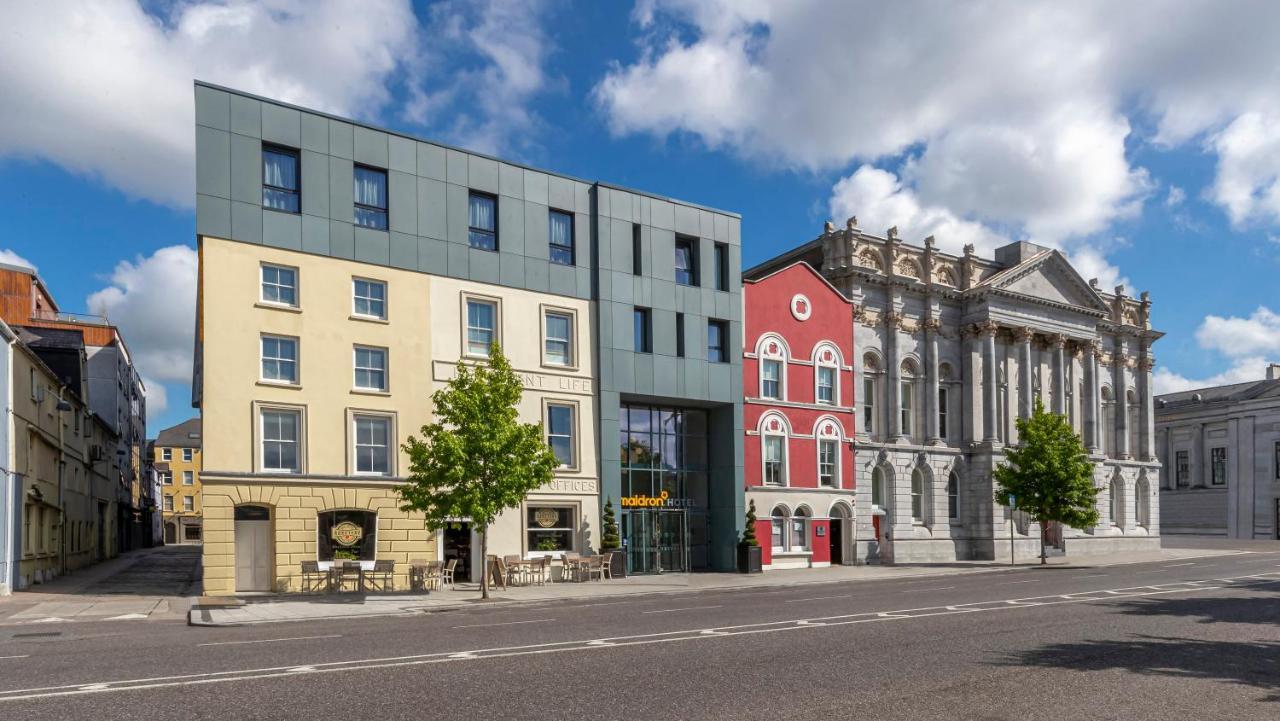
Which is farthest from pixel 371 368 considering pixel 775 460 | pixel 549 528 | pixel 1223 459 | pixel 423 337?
pixel 1223 459

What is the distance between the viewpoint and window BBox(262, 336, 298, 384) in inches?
1110

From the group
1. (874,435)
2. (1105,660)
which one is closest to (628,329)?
(874,435)

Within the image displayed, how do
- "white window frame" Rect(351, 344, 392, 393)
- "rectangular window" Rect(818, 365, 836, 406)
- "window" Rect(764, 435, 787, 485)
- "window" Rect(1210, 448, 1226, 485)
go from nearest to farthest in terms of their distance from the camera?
1. "white window frame" Rect(351, 344, 392, 393)
2. "window" Rect(764, 435, 787, 485)
3. "rectangular window" Rect(818, 365, 836, 406)
4. "window" Rect(1210, 448, 1226, 485)

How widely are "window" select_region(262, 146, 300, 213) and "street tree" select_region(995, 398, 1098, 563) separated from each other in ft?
108

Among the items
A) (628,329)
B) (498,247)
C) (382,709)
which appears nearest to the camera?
(382,709)

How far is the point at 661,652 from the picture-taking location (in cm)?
1363

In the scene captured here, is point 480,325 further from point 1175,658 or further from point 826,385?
point 1175,658

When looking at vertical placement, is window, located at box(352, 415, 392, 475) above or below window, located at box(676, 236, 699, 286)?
below

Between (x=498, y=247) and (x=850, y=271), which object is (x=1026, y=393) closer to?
(x=850, y=271)

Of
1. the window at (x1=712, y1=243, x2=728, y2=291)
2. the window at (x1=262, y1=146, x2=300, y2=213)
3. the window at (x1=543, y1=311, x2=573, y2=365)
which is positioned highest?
the window at (x1=262, y1=146, x2=300, y2=213)

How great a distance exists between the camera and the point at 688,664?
12.5m

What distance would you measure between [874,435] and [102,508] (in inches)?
1686

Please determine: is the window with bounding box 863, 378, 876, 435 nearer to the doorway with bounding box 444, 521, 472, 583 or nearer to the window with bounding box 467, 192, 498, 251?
the window with bounding box 467, 192, 498, 251

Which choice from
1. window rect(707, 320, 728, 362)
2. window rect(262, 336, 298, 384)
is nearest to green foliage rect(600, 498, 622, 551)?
window rect(707, 320, 728, 362)
